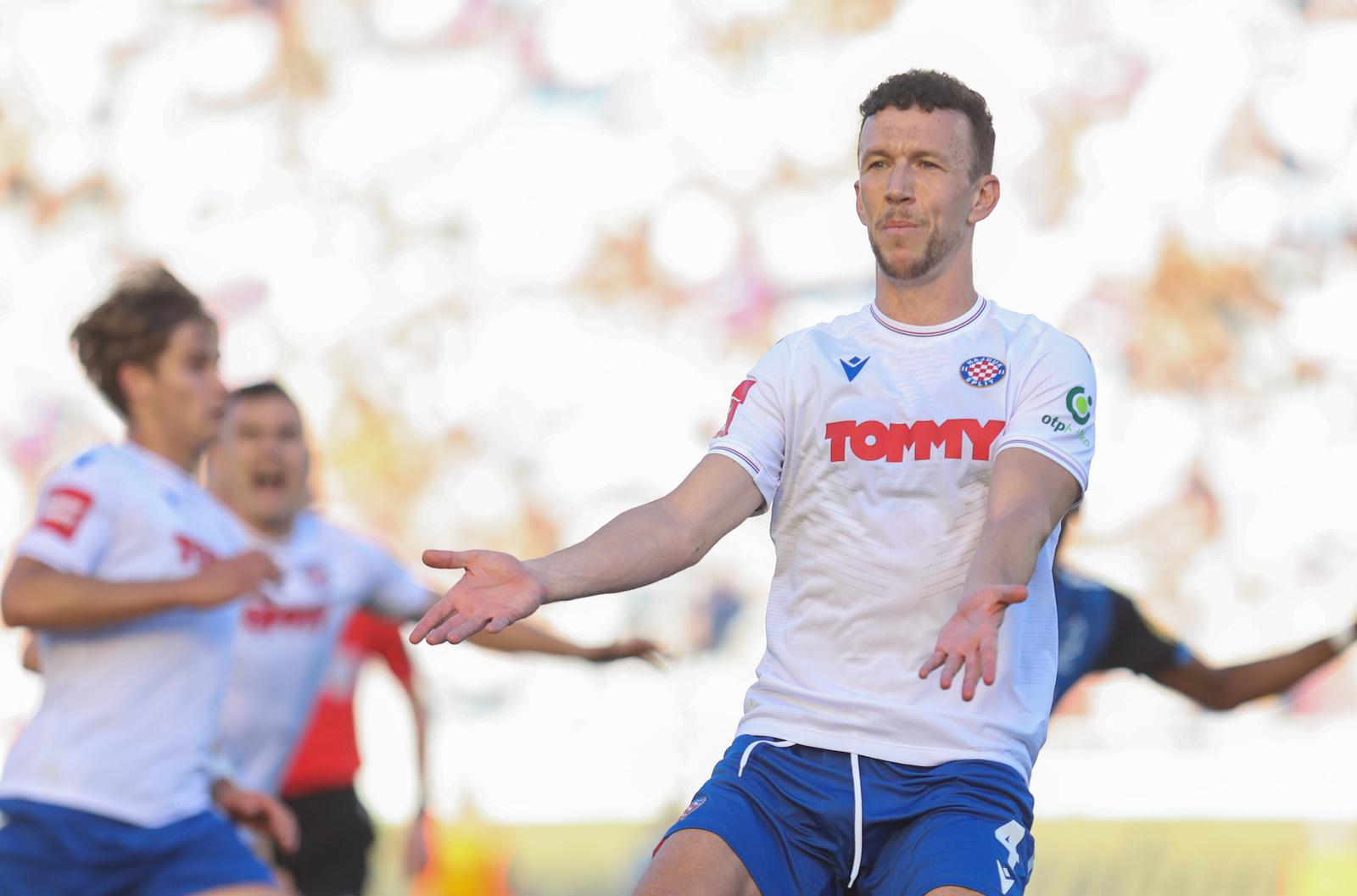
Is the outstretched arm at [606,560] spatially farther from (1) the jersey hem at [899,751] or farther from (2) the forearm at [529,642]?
(2) the forearm at [529,642]

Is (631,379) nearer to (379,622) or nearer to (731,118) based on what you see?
(731,118)

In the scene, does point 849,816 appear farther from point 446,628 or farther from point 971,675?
point 446,628

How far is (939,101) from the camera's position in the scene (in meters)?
3.49

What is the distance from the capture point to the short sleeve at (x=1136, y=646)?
5.19 meters

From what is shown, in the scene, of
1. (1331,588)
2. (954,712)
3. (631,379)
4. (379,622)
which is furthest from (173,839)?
(1331,588)

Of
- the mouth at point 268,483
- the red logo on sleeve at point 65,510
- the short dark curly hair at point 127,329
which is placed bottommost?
the red logo on sleeve at point 65,510

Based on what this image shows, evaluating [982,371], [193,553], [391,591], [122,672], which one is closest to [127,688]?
[122,672]

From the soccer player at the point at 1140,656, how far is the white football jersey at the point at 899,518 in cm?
173

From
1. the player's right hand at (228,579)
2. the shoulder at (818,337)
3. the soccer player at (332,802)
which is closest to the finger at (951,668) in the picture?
the shoulder at (818,337)

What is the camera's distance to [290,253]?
11344 millimetres

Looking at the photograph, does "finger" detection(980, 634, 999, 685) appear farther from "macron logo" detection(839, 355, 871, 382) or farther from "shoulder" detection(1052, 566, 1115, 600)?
"shoulder" detection(1052, 566, 1115, 600)

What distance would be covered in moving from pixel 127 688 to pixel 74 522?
1.45 feet

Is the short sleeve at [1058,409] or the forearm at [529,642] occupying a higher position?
the short sleeve at [1058,409]

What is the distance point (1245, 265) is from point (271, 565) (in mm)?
7676
